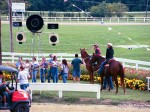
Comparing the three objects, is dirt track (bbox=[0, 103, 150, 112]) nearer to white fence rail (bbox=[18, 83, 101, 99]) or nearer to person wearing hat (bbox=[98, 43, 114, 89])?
white fence rail (bbox=[18, 83, 101, 99])

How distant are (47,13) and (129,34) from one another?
29382mm

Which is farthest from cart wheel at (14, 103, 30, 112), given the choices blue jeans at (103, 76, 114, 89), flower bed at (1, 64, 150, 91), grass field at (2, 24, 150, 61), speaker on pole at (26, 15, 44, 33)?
grass field at (2, 24, 150, 61)

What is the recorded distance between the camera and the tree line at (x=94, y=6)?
94.0 meters

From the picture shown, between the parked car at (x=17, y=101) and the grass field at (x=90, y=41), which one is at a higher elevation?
the parked car at (x=17, y=101)

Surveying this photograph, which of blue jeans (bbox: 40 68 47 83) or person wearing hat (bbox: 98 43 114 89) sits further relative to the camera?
blue jeans (bbox: 40 68 47 83)

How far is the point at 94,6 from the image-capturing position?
9600cm

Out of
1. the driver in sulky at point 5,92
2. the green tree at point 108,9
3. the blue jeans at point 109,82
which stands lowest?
the blue jeans at point 109,82

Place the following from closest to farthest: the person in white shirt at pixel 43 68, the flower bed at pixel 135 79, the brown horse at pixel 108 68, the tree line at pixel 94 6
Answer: the brown horse at pixel 108 68
the flower bed at pixel 135 79
the person in white shirt at pixel 43 68
the tree line at pixel 94 6

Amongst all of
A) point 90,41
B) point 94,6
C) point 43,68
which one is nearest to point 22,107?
point 43,68

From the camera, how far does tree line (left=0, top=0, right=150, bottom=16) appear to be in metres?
94.0

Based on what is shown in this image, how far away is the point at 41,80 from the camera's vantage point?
30.7 metres

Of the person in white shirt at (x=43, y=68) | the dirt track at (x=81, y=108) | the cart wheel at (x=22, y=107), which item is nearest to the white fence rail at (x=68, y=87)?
the dirt track at (x=81, y=108)

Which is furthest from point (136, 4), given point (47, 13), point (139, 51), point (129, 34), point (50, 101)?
point (50, 101)

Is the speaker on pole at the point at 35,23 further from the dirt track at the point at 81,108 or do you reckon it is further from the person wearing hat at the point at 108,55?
the dirt track at the point at 81,108
